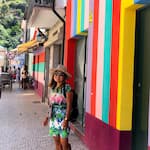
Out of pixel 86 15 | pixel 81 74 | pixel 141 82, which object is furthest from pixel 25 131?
pixel 141 82

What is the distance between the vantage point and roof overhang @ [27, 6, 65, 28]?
14652mm

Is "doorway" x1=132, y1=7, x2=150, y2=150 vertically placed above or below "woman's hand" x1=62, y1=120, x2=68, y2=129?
above

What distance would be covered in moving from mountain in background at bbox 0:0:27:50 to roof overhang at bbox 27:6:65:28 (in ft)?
144

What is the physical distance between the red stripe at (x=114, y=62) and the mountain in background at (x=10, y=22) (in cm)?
5586

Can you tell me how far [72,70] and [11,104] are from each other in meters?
7.48

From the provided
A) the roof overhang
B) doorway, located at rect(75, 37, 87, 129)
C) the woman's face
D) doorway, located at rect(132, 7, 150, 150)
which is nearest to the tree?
the roof overhang

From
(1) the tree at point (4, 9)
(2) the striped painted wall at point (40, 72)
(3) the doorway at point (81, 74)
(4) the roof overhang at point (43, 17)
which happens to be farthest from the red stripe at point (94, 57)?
(1) the tree at point (4, 9)

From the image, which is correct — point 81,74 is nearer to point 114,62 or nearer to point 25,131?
point 25,131

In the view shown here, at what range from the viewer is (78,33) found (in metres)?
10.4

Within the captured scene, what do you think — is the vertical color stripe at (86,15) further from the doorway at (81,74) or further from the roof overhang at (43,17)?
the roof overhang at (43,17)

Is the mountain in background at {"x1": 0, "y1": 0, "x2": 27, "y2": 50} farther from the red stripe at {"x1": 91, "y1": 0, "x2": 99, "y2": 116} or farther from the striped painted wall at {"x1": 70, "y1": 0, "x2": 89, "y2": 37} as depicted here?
the red stripe at {"x1": 91, "y1": 0, "x2": 99, "y2": 116}

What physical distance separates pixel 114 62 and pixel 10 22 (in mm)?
65465

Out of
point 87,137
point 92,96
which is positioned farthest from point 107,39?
point 87,137

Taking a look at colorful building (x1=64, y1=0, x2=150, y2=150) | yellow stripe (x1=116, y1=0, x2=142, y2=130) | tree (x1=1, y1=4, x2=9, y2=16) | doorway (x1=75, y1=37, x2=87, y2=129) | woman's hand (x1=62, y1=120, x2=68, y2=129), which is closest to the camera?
colorful building (x1=64, y1=0, x2=150, y2=150)
